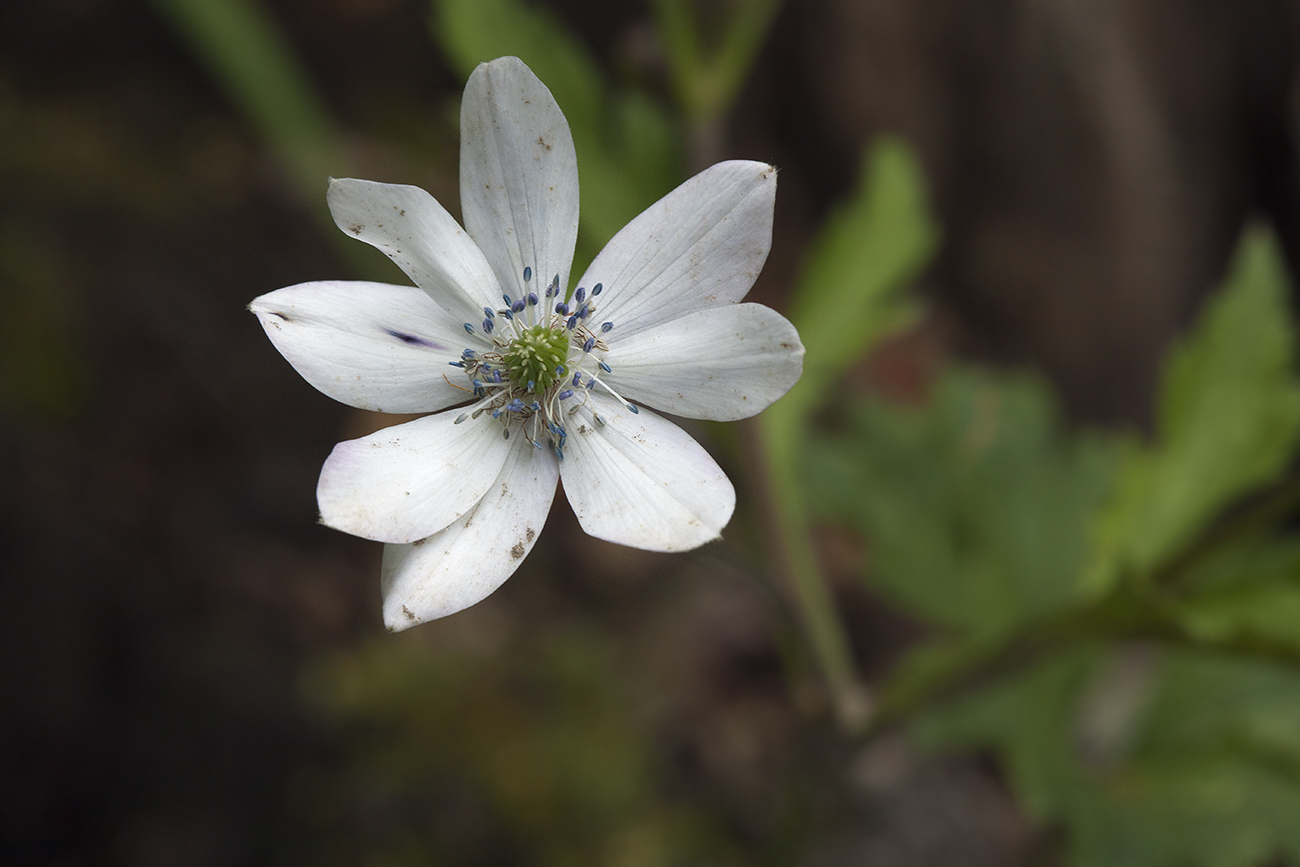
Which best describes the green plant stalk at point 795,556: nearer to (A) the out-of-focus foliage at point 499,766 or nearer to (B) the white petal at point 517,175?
(B) the white petal at point 517,175

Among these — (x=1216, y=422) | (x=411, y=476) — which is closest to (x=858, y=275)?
(x=1216, y=422)

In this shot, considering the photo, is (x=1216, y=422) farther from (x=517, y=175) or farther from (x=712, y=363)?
(x=517, y=175)

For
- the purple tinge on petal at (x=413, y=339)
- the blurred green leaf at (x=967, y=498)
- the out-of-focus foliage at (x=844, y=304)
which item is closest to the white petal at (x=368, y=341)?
the purple tinge on petal at (x=413, y=339)

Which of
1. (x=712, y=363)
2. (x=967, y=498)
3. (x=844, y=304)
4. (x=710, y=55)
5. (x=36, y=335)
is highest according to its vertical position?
(x=36, y=335)

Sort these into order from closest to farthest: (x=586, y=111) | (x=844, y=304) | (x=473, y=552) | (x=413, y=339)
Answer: (x=473, y=552), (x=413, y=339), (x=586, y=111), (x=844, y=304)

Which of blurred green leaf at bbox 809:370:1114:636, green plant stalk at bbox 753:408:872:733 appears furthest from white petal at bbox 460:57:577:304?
blurred green leaf at bbox 809:370:1114:636

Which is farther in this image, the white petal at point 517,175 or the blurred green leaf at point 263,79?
the blurred green leaf at point 263,79

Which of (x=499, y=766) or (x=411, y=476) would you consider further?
(x=499, y=766)

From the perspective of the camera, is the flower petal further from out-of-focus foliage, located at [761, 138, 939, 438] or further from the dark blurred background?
the dark blurred background
